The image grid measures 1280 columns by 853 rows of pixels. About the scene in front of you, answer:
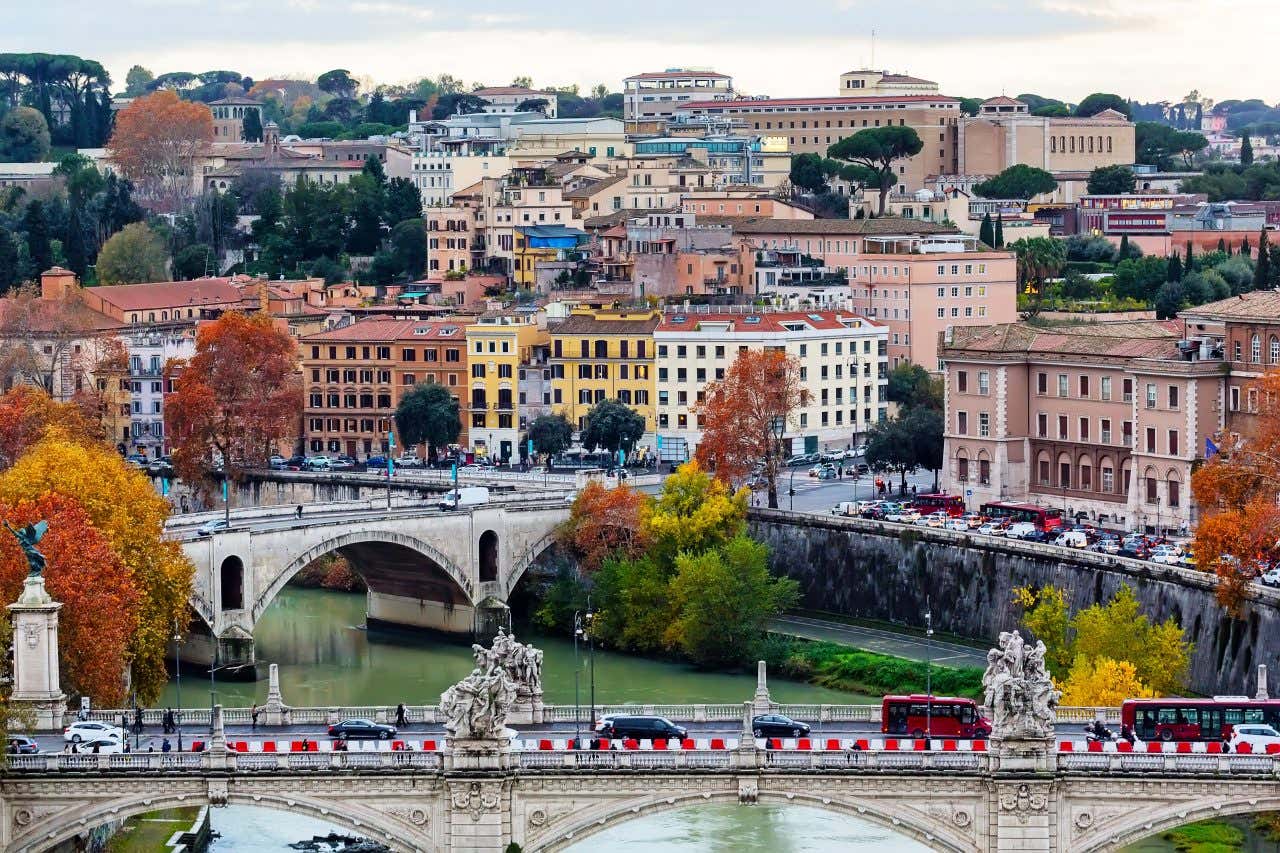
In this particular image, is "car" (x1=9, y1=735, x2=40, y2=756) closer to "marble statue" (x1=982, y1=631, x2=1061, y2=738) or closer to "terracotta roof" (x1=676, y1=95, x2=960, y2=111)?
"marble statue" (x1=982, y1=631, x2=1061, y2=738)

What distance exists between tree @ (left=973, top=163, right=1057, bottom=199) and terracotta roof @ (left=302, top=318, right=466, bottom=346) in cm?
3726

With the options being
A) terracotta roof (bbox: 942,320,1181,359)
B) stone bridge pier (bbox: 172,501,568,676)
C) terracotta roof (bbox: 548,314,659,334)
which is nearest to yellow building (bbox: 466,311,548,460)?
terracotta roof (bbox: 548,314,659,334)

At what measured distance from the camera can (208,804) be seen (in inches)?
1781

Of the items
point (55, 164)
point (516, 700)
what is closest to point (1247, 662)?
point (516, 700)

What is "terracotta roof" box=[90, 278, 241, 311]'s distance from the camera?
106125mm

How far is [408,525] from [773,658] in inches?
389

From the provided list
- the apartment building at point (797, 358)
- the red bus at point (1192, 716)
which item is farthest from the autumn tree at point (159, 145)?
the red bus at point (1192, 716)

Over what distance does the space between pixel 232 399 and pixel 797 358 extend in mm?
14562

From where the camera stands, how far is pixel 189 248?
4916 inches

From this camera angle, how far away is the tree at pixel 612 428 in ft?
294

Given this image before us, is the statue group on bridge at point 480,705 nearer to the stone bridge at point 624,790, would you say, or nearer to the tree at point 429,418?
the stone bridge at point 624,790

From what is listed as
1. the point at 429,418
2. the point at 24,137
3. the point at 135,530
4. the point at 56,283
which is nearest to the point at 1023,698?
the point at 135,530

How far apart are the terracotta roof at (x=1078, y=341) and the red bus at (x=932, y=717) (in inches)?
1045

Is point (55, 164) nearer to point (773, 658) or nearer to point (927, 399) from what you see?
point (927, 399)
